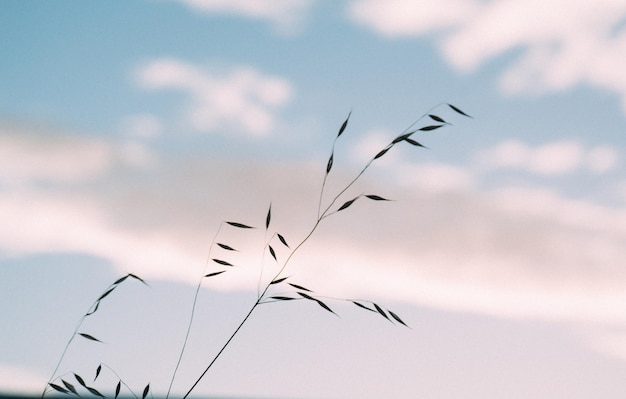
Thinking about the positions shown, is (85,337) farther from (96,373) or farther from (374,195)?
(374,195)

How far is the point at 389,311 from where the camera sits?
2406 mm

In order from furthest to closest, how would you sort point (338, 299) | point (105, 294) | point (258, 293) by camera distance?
point (105, 294)
point (258, 293)
point (338, 299)

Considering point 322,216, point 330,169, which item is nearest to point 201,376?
point 322,216

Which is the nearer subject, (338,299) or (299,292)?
(338,299)

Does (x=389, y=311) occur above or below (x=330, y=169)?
below

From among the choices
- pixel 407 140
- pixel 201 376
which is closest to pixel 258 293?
pixel 201 376

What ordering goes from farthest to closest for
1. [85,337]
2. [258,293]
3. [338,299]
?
[85,337] < [258,293] < [338,299]

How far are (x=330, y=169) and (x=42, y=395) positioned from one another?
1.37m

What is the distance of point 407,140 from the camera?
2.57 m

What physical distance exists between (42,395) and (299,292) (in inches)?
41.3

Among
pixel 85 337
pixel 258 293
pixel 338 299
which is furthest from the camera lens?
pixel 85 337

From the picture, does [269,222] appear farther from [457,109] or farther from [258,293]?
[457,109]

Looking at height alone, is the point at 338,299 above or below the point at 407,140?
below

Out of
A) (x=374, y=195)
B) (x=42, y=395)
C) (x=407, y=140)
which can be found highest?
(x=407, y=140)
